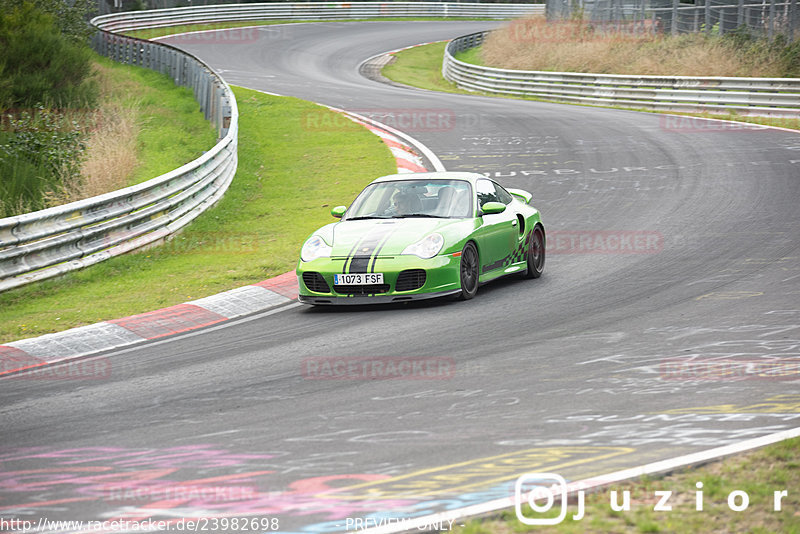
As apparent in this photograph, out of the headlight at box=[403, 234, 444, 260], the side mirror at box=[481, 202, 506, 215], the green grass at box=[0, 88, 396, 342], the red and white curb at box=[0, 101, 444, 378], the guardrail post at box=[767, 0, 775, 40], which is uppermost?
the guardrail post at box=[767, 0, 775, 40]

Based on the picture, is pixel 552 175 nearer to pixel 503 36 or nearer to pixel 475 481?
pixel 475 481

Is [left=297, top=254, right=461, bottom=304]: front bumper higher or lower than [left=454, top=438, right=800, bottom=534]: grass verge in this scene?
lower

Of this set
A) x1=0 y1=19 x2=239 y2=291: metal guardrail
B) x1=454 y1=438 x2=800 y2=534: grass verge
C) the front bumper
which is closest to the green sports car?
the front bumper

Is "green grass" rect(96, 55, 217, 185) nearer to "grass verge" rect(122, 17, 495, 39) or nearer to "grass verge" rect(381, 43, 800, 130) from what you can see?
"grass verge" rect(381, 43, 800, 130)

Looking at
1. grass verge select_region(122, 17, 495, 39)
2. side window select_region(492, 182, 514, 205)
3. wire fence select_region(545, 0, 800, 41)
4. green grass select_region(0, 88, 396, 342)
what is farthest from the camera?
grass verge select_region(122, 17, 495, 39)

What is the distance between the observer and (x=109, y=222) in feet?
41.9

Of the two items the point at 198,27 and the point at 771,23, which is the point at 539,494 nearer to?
the point at 771,23

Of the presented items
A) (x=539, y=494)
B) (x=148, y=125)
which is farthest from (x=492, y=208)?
(x=148, y=125)

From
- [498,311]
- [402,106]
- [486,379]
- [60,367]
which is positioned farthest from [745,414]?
[402,106]

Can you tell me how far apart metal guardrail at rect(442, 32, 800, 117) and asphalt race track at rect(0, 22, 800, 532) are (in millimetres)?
11780

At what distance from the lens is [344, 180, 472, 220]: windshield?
11195 mm

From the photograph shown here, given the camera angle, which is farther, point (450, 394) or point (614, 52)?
point (614, 52)

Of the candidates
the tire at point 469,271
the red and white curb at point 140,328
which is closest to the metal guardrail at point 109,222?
the red and white curb at point 140,328

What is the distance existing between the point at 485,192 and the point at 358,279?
229cm
